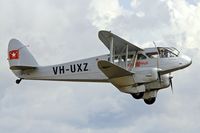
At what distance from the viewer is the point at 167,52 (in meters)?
31.8

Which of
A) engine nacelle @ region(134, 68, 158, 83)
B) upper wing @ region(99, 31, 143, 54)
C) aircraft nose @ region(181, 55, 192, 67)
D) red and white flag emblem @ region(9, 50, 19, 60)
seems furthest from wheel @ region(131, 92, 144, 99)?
red and white flag emblem @ region(9, 50, 19, 60)

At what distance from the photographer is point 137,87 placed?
3120 centimetres

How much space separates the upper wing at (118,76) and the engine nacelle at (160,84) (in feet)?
3.82

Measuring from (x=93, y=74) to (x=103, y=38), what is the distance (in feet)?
7.94

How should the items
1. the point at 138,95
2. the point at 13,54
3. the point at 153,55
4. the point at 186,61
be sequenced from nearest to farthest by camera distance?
the point at 186,61 → the point at 138,95 → the point at 153,55 → the point at 13,54

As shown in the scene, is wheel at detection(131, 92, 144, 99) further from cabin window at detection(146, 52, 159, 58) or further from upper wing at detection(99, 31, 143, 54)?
upper wing at detection(99, 31, 143, 54)

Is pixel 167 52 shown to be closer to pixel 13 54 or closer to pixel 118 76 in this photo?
pixel 118 76

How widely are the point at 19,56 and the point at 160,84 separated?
358 inches

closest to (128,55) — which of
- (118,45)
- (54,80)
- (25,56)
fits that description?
(118,45)

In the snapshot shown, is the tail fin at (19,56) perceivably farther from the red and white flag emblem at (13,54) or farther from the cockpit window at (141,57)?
the cockpit window at (141,57)

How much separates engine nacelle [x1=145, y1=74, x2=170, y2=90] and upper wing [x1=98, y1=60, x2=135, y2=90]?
1164 millimetres

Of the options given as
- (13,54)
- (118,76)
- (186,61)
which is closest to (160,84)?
(186,61)

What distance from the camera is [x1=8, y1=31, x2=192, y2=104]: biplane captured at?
31.1 metres

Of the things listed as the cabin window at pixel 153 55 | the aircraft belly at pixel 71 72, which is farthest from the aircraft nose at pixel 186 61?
the aircraft belly at pixel 71 72
